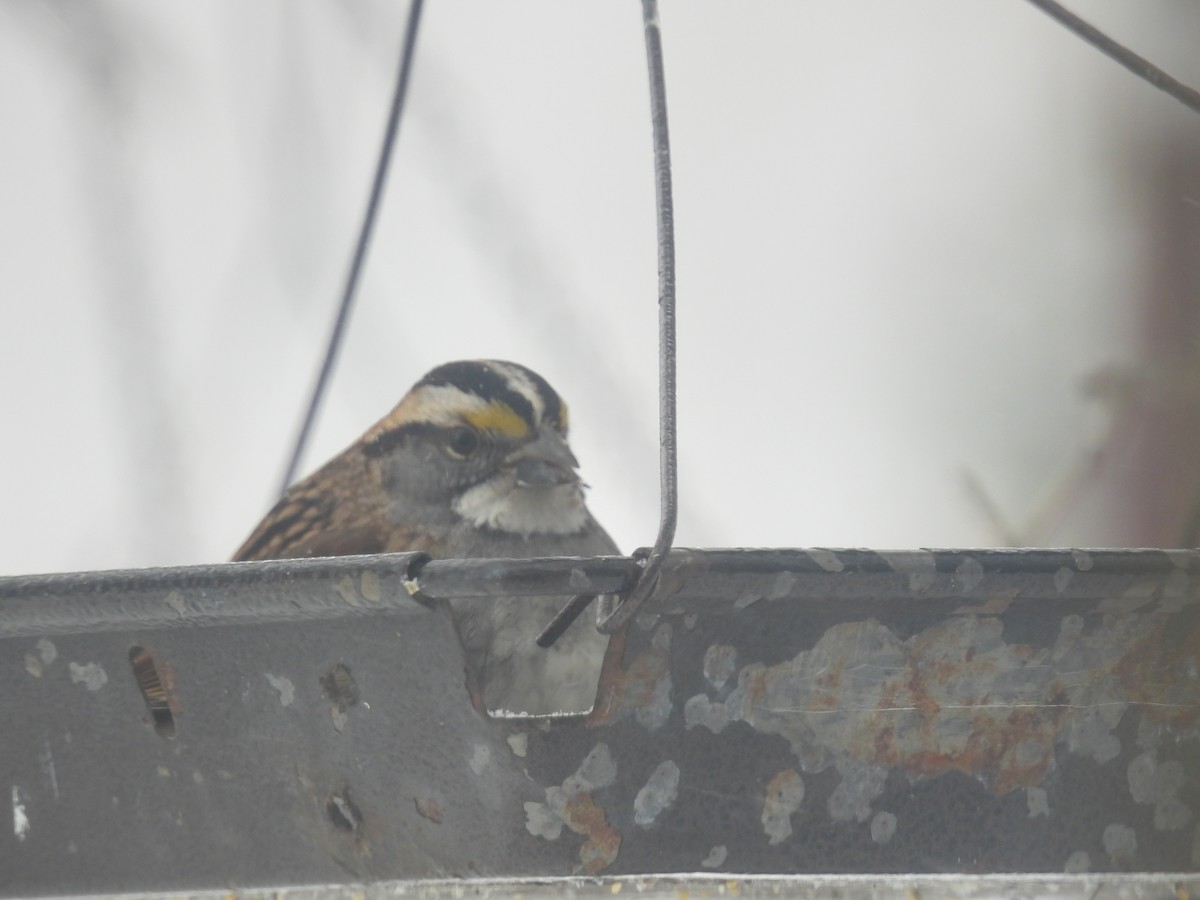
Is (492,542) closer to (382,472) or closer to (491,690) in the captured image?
(382,472)

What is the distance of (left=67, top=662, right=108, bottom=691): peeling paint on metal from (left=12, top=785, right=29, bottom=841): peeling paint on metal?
5.8 inches

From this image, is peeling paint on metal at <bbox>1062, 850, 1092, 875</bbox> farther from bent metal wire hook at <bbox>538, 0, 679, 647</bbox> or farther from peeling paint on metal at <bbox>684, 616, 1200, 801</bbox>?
bent metal wire hook at <bbox>538, 0, 679, 647</bbox>

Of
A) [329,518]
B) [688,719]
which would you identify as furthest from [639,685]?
[329,518]

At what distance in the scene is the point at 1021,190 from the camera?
12.9 feet

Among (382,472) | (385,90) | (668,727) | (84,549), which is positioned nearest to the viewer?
(668,727)

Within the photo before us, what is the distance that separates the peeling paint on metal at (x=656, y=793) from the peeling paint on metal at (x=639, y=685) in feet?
0.15

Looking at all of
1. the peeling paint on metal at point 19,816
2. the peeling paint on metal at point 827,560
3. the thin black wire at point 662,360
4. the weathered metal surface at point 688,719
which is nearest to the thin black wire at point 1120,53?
the thin black wire at point 662,360

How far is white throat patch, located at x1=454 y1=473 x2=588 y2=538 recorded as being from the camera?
6.83 feet

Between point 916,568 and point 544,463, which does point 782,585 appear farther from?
point 544,463

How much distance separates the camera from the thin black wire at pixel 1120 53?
162 cm

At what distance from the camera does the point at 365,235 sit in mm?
2314

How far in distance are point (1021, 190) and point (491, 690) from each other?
116 inches

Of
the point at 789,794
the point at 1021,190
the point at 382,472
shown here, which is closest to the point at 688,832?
the point at 789,794

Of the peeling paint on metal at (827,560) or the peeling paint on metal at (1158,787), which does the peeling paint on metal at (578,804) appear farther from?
the peeling paint on metal at (1158,787)
